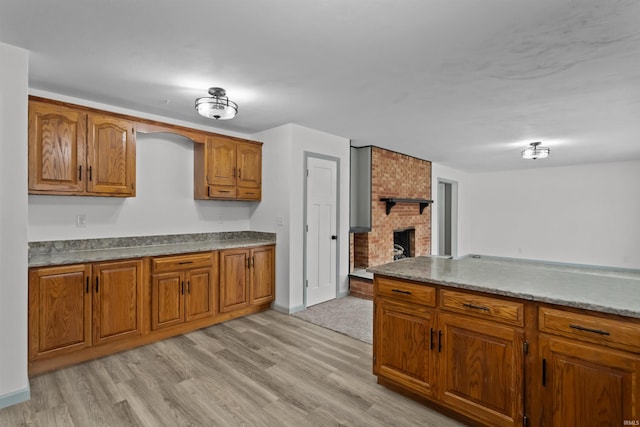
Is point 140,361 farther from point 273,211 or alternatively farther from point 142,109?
point 142,109

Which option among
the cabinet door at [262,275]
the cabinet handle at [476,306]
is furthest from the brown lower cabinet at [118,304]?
the cabinet handle at [476,306]

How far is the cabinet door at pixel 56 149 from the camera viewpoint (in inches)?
104

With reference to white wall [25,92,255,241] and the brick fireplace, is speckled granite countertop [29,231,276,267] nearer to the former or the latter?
white wall [25,92,255,241]

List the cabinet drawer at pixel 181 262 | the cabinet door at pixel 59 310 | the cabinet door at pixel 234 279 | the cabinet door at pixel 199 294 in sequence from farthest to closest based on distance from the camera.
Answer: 1. the cabinet door at pixel 234 279
2. the cabinet door at pixel 199 294
3. the cabinet drawer at pixel 181 262
4. the cabinet door at pixel 59 310

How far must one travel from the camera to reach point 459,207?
8445 millimetres

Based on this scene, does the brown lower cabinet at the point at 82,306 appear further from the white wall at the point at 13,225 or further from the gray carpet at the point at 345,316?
the gray carpet at the point at 345,316

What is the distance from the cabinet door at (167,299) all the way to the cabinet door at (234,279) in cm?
48

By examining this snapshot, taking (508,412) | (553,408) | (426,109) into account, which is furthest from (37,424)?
(426,109)

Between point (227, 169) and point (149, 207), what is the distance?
39.9 inches

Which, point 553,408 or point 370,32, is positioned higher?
point 370,32

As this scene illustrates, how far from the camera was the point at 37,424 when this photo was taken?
197 centimetres

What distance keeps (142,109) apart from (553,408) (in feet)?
14.0

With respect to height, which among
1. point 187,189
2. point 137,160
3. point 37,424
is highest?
point 137,160

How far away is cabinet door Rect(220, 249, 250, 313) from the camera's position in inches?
144
